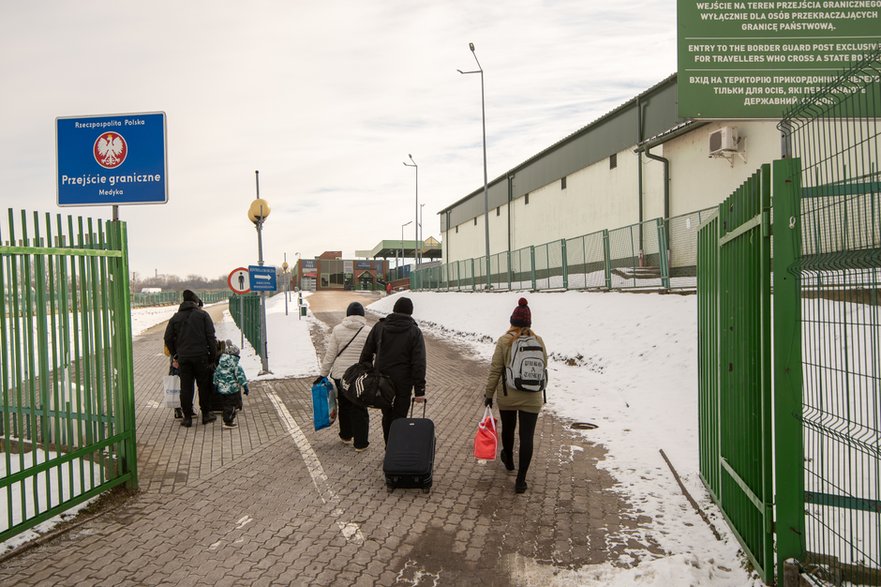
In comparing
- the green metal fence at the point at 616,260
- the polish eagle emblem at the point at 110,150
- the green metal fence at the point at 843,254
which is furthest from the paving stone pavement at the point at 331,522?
the green metal fence at the point at 616,260

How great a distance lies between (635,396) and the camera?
9.73 m

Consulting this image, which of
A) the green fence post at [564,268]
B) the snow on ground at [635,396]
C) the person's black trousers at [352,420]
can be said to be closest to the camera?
the snow on ground at [635,396]

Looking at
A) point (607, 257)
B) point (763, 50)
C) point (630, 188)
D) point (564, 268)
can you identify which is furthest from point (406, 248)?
point (763, 50)

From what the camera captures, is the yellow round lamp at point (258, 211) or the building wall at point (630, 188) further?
the building wall at point (630, 188)

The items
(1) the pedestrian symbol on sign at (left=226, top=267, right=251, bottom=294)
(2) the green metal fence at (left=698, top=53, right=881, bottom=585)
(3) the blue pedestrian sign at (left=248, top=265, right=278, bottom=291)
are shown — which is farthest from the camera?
(1) the pedestrian symbol on sign at (left=226, top=267, right=251, bottom=294)

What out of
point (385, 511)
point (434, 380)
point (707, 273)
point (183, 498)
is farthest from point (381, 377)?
point (434, 380)

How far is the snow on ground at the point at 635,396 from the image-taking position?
414 cm

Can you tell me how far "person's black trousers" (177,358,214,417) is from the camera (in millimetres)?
8703

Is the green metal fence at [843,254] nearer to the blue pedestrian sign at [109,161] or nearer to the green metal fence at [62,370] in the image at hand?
the green metal fence at [62,370]

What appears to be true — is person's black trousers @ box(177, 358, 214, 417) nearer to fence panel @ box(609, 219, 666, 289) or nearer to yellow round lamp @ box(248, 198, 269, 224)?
yellow round lamp @ box(248, 198, 269, 224)

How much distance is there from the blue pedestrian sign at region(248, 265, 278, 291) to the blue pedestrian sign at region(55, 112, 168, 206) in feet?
23.9

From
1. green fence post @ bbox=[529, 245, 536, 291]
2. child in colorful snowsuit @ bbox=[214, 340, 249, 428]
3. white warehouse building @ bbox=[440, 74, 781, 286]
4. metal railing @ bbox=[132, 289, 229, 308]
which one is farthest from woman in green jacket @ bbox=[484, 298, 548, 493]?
metal railing @ bbox=[132, 289, 229, 308]

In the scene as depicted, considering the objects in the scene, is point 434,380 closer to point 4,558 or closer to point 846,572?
point 4,558

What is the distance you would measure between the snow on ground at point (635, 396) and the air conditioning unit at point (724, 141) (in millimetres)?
5194
